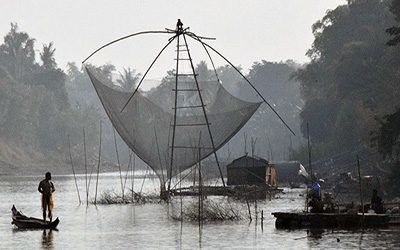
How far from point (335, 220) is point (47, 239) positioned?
291 inches

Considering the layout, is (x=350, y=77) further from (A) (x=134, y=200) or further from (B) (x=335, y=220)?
(B) (x=335, y=220)

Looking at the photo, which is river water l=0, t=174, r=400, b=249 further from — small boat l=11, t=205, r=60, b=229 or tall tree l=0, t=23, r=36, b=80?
tall tree l=0, t=23, r=36, b=80

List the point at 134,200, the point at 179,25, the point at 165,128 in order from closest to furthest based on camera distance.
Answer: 1. the point at 179,25
2. the point at 165,128
3. the point at 134,200

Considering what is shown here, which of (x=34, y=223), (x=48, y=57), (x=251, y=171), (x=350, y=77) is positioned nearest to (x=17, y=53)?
(x=48, y=57)

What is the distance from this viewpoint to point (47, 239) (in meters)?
24.8

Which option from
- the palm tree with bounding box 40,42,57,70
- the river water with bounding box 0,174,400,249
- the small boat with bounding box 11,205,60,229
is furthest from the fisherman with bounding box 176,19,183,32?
the palm tree with bounding box 40,42,57,70

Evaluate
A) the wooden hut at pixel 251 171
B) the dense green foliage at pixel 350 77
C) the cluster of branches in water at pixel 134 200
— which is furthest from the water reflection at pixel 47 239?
the dense green foliage at pixel 350 77

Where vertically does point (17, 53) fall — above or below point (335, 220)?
above

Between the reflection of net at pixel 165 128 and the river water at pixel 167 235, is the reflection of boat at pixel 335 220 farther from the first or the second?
the reflection of net at pixel 165 128

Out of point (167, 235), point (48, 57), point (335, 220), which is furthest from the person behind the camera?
point (48, 57)

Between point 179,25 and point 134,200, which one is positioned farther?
point 134,200

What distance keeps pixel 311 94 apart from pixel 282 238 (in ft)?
174

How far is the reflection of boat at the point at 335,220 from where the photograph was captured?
24641mm

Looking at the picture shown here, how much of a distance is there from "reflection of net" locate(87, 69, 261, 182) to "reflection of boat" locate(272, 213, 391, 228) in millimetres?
12030
